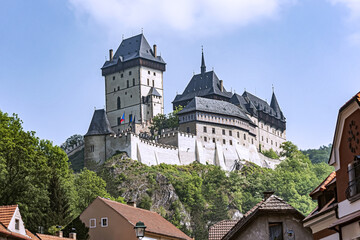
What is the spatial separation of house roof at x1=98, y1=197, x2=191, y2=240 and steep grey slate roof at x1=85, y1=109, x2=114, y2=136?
67572mm

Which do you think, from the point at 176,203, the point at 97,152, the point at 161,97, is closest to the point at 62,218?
the point at 176,203

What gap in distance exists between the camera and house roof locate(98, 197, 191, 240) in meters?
41.4

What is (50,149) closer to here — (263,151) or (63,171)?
(63,171)

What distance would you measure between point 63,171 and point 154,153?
47.8 meters

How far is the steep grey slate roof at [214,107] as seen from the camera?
124 m

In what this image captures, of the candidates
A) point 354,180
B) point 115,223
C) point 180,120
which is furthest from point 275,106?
point 354,180

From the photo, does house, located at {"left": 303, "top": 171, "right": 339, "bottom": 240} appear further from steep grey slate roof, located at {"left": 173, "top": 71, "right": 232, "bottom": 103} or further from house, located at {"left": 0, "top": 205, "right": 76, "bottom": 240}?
steep grey slate roof, located at {"left": 173, "top": 71, "right": 232, "bottom": 103}

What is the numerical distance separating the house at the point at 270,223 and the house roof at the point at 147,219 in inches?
636

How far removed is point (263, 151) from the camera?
14100cm

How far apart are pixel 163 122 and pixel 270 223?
102145 millimetres

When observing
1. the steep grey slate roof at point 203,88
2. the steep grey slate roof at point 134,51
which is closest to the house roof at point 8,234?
the steep grey slate roof at point 203,88

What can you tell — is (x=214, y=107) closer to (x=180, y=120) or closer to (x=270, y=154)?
(x=180, y=120)

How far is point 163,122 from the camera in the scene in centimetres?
12644

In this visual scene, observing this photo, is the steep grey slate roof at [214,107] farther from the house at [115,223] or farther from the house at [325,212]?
the house at [325,212]
